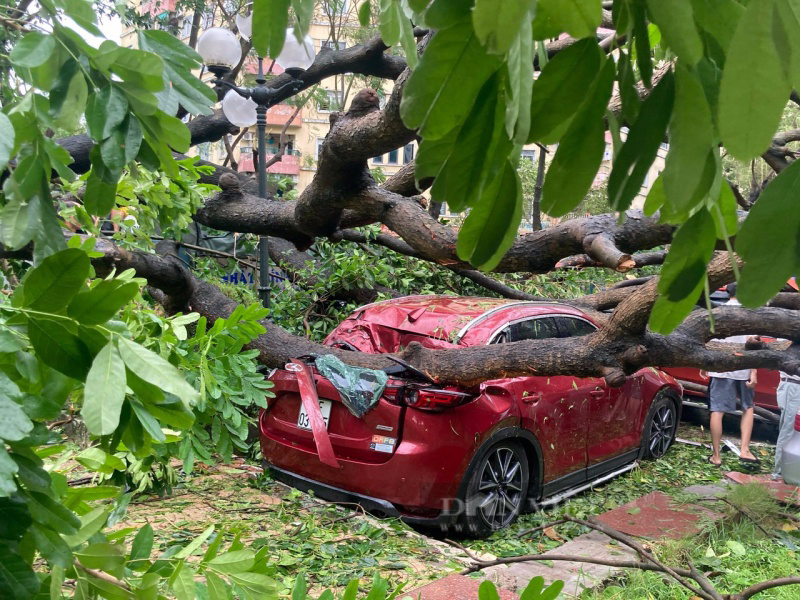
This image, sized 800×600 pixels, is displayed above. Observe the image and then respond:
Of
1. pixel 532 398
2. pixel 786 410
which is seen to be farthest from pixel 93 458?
pixel 786 410

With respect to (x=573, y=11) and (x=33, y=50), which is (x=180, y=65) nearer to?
(x=33, y=50)

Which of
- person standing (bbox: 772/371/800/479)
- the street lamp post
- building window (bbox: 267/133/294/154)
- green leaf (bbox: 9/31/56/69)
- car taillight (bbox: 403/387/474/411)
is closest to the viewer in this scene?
green leaf (bbox: 9/31/56/69)

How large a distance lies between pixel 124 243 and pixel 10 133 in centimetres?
437

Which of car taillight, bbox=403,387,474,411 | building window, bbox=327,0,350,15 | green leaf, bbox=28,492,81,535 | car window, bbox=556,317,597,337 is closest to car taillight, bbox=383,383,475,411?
car taillight, bbox=403,387,474,411

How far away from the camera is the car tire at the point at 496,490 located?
531 centimetres

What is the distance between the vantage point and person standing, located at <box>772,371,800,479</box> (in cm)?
702

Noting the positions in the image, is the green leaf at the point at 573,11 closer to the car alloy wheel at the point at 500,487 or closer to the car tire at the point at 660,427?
the car alloy wheel at the point at 500,487

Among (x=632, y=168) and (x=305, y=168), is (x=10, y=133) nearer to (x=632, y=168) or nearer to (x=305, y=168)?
(x=632, y=168)

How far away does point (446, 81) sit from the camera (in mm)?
776

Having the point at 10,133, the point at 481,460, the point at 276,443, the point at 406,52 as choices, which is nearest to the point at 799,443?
the point at 481,460

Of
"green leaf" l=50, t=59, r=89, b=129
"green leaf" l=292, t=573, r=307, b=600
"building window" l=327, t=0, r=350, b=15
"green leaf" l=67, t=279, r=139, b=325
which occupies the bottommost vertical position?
"green leaf" l=292, t=573, r=307, b=600

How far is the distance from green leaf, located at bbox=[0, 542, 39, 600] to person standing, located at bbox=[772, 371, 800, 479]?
7347mm

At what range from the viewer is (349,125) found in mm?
3688

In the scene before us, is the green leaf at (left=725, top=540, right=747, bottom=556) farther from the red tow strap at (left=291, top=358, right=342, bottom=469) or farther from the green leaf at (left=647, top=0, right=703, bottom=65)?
the green leaf at (left=647, top=0, right=703, bottom=65)
